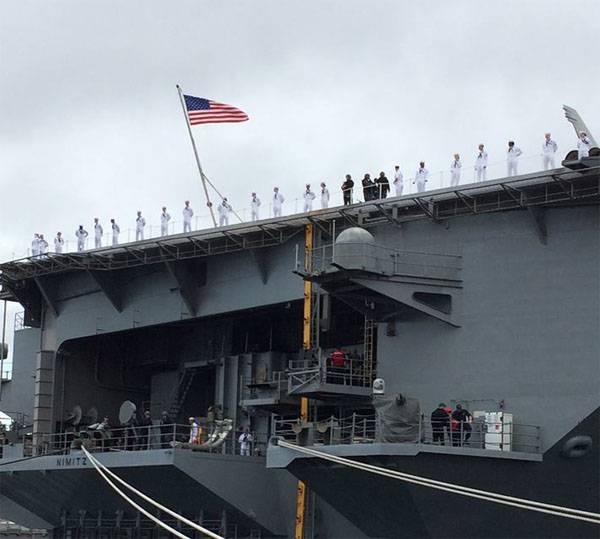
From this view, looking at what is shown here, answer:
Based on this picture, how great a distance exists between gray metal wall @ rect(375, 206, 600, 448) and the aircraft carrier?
4 centimetres

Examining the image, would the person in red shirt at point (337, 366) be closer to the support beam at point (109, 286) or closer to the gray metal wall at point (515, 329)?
the gray metal wall at point (515, 329)

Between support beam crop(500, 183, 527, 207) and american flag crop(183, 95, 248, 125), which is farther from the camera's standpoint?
american flag crop(183, 95, 248, 125)

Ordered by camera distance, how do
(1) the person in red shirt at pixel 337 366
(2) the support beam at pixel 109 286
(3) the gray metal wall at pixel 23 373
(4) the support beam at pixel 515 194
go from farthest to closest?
1. (3) the gray metal wall at pixel 23 373
2. (2) the support beam at pixel 109 286
3. (1) the person in red shirt at pixel 337 366
4. (4) the support beam at pixel 515 194

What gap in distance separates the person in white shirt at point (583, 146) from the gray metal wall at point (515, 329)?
3.78ft

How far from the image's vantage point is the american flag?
34.5 metres

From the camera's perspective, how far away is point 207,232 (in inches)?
1218

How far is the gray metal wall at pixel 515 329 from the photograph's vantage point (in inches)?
965

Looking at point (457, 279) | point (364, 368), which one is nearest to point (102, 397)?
point (364, 368)

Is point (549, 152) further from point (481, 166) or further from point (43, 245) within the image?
point (43, 245)

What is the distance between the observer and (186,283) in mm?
32562

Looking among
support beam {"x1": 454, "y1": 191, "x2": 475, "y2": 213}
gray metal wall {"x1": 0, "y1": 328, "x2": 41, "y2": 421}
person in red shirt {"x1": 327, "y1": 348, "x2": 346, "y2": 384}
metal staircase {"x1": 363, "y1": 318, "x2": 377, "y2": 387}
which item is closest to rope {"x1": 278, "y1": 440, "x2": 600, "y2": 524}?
person in red shirt {"x1": 327, "y1": 348, "x2": 346, "y2": 384}

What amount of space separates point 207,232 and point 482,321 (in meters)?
8.41

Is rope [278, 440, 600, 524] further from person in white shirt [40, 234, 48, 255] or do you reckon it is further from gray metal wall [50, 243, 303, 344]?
person in white shirt [40, 234, 48, 255]

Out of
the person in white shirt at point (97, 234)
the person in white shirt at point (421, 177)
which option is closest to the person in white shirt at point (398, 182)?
the person in white shirt at point (421, 177)
